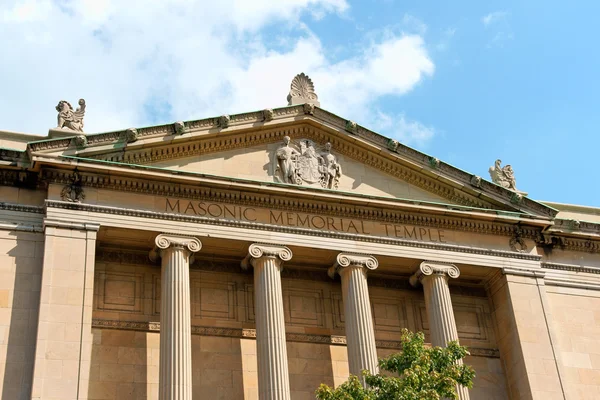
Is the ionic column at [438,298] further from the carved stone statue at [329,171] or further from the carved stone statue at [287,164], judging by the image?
the carved stone statue at [287,164]

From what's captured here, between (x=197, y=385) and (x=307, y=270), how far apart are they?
19.6 ft

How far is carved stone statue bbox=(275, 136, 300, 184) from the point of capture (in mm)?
32656

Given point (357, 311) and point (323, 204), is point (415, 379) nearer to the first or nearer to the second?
point (357, 311)

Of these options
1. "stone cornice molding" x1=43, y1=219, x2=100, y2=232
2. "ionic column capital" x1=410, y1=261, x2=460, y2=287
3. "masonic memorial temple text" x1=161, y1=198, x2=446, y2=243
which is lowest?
"ionic column capital" x1=410, y1=261, x2=460, y2=287

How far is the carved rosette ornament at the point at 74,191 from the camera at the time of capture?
96.3 ft

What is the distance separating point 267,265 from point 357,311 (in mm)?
3317

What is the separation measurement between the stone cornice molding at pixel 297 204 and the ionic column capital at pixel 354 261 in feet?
5.08

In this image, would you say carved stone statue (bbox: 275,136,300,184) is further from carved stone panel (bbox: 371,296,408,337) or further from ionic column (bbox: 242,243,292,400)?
carved stone panel (bbox: 371,296,408,337)

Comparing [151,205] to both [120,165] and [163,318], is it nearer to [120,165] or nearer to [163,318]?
[120,165]

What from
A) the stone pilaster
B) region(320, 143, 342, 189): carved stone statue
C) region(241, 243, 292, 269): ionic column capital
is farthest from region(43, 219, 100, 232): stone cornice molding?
region(320, 143, 342, 189): carved stone statue

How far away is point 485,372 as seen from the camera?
3322 centimetres

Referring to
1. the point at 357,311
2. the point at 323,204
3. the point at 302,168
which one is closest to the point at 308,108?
the point at 302,168

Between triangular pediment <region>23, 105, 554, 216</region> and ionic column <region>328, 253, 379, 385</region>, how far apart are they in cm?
256

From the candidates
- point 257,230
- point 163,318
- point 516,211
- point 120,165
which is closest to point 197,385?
point 163,318
